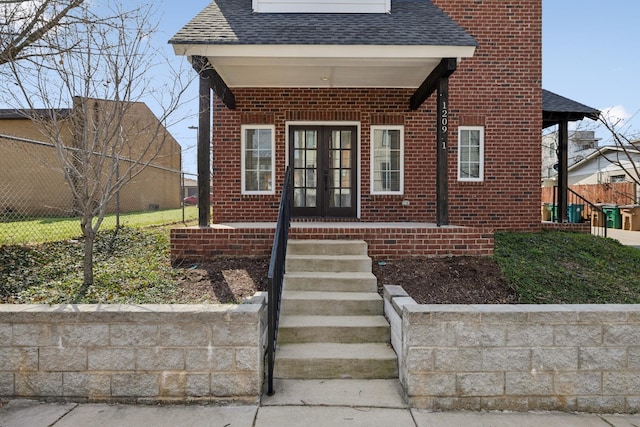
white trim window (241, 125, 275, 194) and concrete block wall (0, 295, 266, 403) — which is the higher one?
white trim window (241, 125, 275, 194)

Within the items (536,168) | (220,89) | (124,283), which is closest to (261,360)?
(124,283)

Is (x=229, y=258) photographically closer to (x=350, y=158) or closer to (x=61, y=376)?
(x=61, y=376)

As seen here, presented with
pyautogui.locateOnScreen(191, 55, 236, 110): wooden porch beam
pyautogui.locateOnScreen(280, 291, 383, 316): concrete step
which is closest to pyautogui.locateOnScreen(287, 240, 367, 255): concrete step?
pyautogui.locateOnScreen(280, 291, 383, 316): concrete step

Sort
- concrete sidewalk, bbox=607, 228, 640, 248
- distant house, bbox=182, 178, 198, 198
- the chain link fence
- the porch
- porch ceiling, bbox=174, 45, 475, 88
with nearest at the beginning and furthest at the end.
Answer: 1. the porch
2. porch ceiling, bbox=174, 45, 475, 88
3. the chain link fence
4. concrete sidewalk, bbox=607, 228, 640, 248
5. distant house, bbox=182, 178, 198, 198

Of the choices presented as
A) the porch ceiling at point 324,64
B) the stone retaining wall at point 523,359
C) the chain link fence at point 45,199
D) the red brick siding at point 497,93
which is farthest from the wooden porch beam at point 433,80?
the chain link fence at point 45,199

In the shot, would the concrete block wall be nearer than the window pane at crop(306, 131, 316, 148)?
Yes

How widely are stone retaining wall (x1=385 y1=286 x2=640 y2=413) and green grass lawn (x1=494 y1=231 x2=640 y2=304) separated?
1.25 metres

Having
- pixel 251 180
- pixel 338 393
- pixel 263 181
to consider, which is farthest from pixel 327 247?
pixel 251 180

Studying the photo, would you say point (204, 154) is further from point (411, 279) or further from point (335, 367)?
point (335, 367)

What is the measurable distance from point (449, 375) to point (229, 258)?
340 centimetres

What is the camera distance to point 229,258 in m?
5.52

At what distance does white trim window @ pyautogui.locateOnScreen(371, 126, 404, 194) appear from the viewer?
8.05 metres

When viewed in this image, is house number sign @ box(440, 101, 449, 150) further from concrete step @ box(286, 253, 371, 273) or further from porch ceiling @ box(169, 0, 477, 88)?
concrete step @ box(286, 253, 371, 273)

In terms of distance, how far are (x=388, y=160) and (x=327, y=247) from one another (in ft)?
11.6
